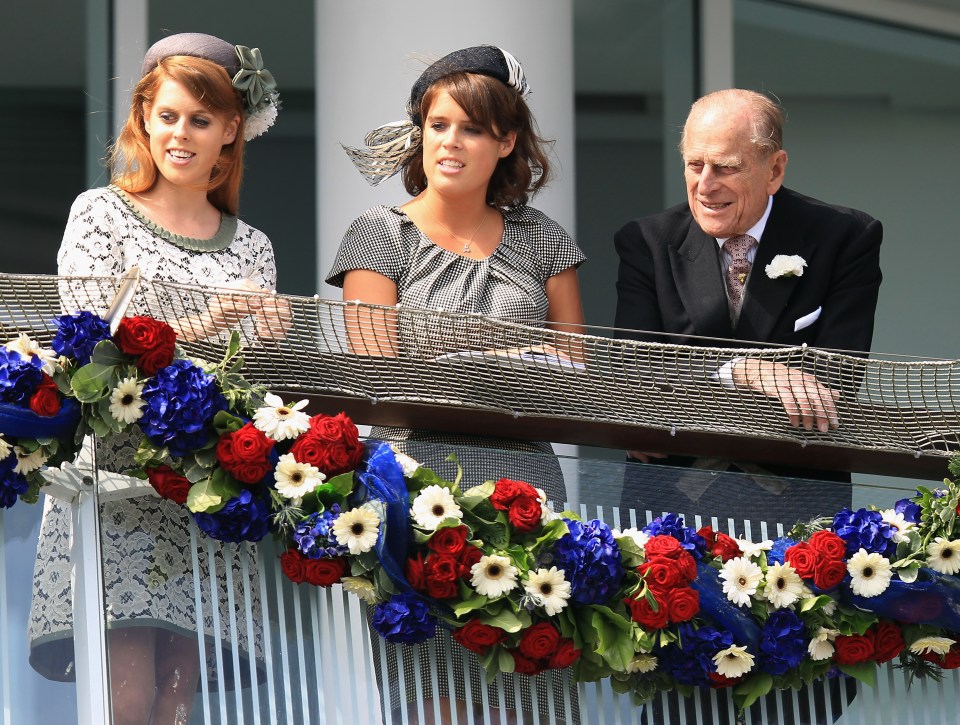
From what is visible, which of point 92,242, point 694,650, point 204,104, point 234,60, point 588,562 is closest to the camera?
point 588,562

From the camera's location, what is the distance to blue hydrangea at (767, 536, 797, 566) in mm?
3779

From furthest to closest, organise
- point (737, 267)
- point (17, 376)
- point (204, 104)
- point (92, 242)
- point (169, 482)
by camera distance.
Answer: point (737, 267)
point (204, 104)
point (92, 242)
point (169, 482)
point (17, 376)

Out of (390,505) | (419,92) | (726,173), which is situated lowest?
(390,505)

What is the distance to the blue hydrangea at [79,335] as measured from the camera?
3.35 meters

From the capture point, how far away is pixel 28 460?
133 inches

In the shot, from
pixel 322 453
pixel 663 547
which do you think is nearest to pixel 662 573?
pixel 663 547

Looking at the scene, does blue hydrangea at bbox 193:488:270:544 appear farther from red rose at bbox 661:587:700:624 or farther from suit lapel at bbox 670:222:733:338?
suit lapel at bbox 670:222:733:338

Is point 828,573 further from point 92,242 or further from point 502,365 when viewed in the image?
point 92,242

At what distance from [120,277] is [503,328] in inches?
30.3

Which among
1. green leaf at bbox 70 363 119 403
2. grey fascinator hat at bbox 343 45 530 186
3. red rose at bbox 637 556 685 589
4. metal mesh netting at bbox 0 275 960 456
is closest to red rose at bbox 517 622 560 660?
red rose at bbox 637 556 685 589

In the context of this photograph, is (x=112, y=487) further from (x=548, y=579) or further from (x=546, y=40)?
(x=546, y=40)

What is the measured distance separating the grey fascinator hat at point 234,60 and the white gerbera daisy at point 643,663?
1.59 m

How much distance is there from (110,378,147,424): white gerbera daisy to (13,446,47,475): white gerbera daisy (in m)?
0.16

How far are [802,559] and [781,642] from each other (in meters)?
0.18
